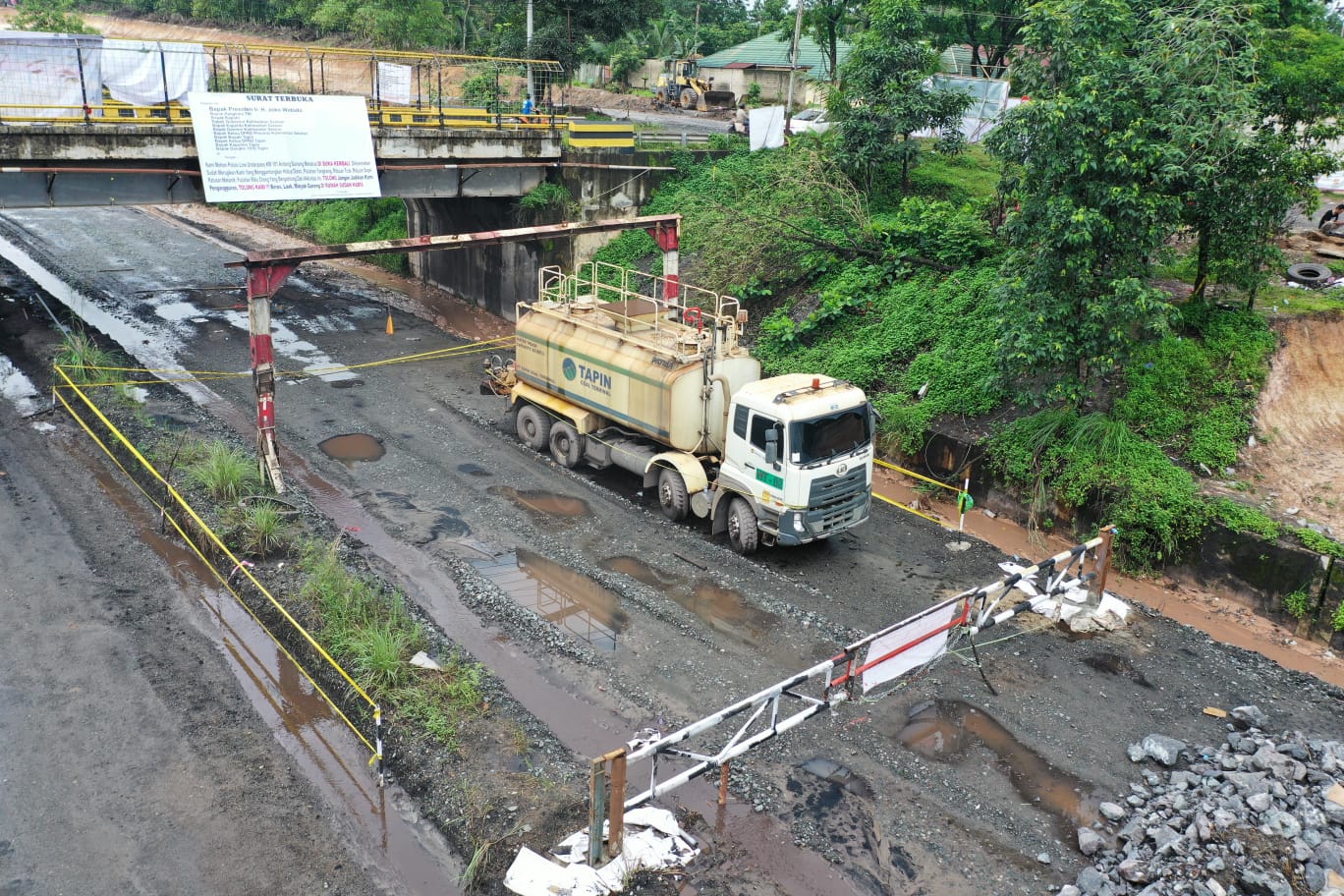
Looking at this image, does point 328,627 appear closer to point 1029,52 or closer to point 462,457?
point 462,457

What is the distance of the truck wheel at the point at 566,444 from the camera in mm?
17750

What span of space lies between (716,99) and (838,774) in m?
40.9

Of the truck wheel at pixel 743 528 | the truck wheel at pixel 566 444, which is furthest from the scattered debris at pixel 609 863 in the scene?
the truck wheel at pixel 566 444

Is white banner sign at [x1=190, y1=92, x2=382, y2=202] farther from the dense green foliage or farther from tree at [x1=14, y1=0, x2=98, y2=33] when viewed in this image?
tree at [x1=14, y1=0, x2=98, y2=33]

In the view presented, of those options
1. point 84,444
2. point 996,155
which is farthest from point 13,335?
point 996,155

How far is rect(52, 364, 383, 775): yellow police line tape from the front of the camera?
34.5ft

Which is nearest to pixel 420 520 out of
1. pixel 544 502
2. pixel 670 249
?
pixel 544 502

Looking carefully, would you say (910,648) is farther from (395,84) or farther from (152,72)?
(395,84)

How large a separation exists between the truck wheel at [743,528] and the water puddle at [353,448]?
720 cm

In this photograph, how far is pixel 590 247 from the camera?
92.7 ft

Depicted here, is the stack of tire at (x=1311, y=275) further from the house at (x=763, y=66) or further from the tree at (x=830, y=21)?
the house at (x=763, y=66)

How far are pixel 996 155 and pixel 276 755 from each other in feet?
46.9

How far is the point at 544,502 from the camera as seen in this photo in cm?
1666

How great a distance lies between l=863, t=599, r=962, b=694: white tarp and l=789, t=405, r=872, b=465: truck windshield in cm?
340
